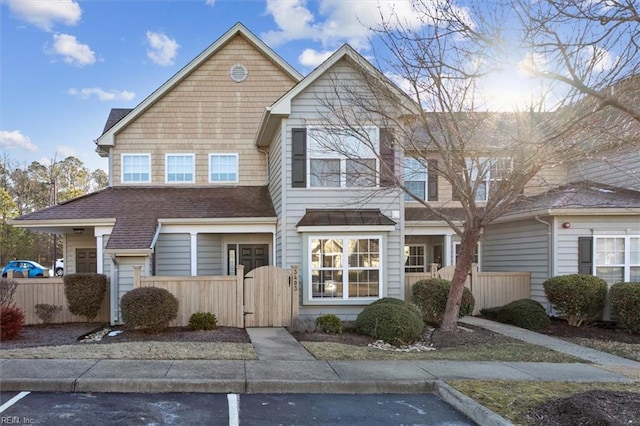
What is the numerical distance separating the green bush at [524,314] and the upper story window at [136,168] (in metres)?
12.0

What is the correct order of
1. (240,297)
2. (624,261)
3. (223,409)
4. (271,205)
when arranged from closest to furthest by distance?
1. (223,409)
2. (240,297)
3. (624,261)
4. (271,205)

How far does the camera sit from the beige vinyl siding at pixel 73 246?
16609mm

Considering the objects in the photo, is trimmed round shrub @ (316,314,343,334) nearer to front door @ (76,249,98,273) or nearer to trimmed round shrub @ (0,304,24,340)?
trimmed round shrub @ (0,304,24,340)

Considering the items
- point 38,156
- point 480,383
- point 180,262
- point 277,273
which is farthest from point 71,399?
point 38,156

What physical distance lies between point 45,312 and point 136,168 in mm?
5765

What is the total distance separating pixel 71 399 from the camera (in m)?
6.06

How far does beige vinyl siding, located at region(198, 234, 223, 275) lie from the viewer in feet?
48.5

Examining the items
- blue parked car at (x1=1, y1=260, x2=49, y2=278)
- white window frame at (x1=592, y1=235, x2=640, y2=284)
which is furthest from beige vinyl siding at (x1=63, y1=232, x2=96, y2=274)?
blue parked car at (x1=1, y1=260, x2=49, y2=278)

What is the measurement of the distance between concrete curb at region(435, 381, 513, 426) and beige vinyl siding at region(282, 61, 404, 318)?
586 cm

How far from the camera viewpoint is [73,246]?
1664cm

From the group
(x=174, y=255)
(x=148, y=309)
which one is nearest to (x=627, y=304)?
(x=148, y=309)

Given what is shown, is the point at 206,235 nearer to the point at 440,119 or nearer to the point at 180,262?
the point at 180,262

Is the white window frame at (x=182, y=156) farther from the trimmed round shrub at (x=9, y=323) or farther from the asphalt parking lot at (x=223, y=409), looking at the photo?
the asphalt parking lot at (x=223, y=409)

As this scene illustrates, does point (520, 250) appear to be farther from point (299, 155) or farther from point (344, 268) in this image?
point (299, 155)
